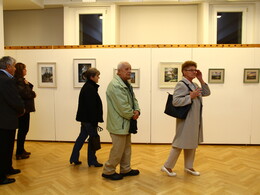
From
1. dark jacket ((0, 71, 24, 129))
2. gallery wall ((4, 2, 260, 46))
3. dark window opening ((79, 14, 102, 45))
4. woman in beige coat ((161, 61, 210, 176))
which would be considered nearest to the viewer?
dark jacket ((0, 71, 24, 129))

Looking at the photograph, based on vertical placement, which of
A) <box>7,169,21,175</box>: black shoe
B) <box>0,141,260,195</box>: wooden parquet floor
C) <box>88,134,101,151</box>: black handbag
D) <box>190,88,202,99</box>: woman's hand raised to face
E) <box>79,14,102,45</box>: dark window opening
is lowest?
<box>0,141,260,195</box>: wooden parquet floor

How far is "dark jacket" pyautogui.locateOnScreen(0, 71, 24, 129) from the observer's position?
345 cm

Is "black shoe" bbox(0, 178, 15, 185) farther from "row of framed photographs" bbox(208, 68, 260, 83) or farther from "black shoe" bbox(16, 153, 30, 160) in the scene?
"row of framed photographs" bbox(208, 68, 260, 83)

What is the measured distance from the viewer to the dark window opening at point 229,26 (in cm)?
682

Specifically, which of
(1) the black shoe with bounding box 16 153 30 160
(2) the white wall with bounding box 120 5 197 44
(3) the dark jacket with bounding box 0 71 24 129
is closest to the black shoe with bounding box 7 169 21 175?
(1) the black shoe with bounding box 16 153 30 160

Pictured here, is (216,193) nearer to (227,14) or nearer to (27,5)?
(227,14)

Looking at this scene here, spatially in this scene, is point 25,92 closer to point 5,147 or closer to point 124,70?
point 5,147

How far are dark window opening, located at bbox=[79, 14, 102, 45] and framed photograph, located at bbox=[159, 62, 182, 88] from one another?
2054 millimetres

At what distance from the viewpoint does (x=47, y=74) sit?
6.15m

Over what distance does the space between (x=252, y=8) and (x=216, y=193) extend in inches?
210

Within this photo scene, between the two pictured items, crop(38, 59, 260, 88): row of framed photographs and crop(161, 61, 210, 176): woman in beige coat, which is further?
crop(38, 59, 260, 88): row of framed photographs

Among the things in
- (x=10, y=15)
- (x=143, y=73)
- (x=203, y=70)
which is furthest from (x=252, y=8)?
(x=10, y=15)

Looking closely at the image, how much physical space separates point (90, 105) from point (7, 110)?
1.14 meters

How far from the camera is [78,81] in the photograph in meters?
6.11
